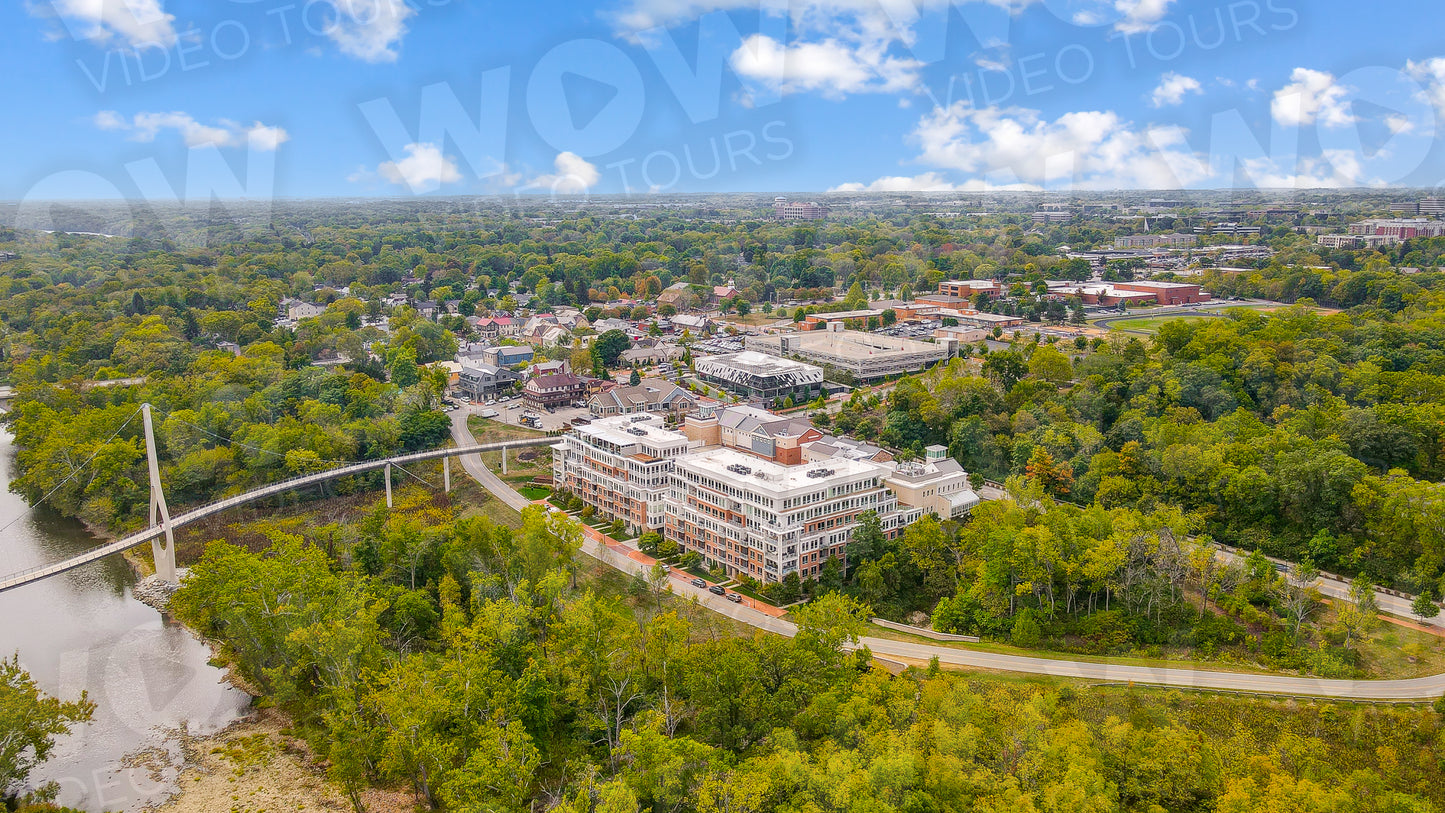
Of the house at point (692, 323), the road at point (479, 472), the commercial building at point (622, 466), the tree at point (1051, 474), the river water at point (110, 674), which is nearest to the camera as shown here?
the river water at point (110, 674)

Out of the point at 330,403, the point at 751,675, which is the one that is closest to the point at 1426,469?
the point at 751,675

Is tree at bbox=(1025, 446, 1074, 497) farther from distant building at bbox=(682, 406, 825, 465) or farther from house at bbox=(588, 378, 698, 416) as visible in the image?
house at bbox=(588, 378, 698, 416)

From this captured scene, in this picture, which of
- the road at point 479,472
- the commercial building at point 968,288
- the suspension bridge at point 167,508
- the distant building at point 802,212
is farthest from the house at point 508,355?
the distant building at point 802,212

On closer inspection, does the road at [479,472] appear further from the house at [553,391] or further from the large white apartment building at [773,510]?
the large white apartment building at [773,510]

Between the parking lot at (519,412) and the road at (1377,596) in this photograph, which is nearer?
the road at (1377,596)

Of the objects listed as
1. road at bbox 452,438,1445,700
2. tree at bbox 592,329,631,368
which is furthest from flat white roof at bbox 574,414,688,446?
tree at bbox 592,329,631,368

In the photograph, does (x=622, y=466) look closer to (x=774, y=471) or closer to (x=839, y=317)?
(x=774, y=471)
